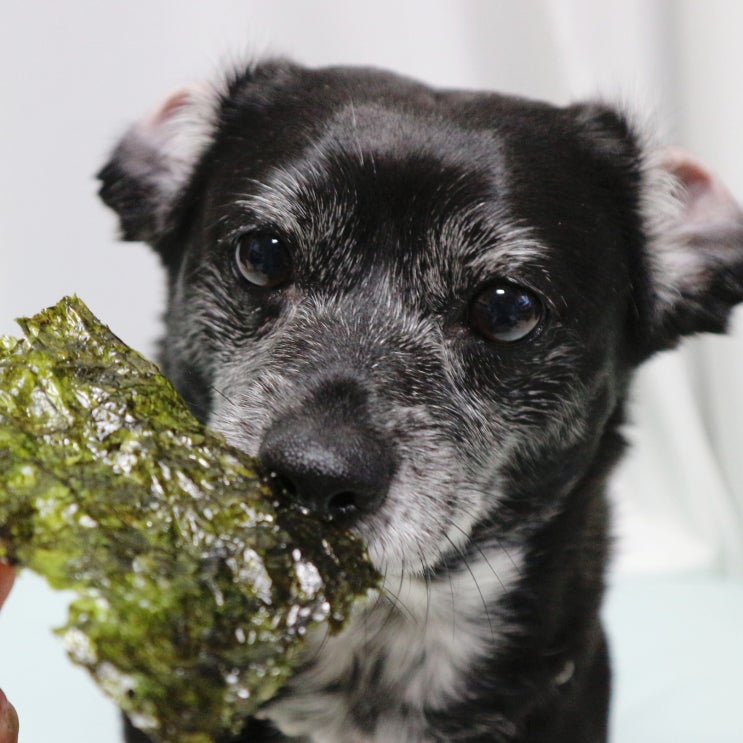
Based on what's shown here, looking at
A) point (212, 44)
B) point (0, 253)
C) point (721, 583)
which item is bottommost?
point (721, 583)

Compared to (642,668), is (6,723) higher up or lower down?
higher up

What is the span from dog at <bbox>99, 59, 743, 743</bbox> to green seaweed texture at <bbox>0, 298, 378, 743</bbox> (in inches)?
5.8

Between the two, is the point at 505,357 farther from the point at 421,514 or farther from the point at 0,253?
the point at 0,253

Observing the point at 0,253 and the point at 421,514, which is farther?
the point at 0,253

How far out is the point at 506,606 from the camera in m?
1.87

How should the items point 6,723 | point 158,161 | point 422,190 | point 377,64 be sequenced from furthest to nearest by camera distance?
1. point 377,64
2. point 158,161
3. point 422,190
4. point 6,723

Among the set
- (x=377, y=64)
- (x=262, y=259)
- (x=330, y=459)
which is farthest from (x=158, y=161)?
(x=377, y=64)

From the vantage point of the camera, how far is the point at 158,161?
1.99m

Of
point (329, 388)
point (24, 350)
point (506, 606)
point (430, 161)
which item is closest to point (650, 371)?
point (506, 606)

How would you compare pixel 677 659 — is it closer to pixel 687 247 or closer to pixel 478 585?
pixel 478 585

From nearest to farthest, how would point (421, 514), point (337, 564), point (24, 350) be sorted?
point (337, 564) → point (24, 350) → point (421, 514)

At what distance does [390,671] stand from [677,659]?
1265mm

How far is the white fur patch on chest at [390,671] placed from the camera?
181 centimetres

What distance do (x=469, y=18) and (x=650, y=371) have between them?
3.79ft
